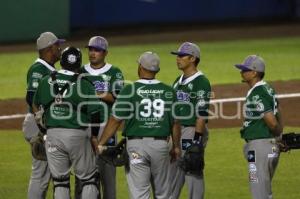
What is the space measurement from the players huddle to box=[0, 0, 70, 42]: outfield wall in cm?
1598

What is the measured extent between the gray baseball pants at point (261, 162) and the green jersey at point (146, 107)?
3.19 feet

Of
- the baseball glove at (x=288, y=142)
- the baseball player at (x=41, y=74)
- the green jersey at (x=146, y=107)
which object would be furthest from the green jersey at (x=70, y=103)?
the baseball glove at (x=288, y=142)

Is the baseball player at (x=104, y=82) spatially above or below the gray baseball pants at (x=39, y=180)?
above

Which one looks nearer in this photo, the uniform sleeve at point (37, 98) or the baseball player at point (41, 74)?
the uniform sleeve at point (37, 98)

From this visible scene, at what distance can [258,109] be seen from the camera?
1035 centimetres

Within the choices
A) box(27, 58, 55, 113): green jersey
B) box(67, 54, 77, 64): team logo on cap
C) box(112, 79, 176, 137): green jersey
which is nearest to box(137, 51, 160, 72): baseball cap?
box(112, 79, 176, 137): green jersey

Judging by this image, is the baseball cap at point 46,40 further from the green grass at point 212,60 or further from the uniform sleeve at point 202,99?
A: the green grass at point 212,60

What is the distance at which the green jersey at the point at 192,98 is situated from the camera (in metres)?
10.7

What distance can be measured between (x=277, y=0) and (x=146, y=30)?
441 cm

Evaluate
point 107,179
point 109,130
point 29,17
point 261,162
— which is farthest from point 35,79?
point 29,17

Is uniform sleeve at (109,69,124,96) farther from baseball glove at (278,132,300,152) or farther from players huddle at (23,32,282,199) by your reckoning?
baseball glove at (278,132,300,152)

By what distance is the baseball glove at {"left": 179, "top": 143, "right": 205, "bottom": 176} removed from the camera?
10.5 meters

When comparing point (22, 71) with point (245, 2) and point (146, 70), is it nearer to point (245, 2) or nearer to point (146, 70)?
point (245, 2)

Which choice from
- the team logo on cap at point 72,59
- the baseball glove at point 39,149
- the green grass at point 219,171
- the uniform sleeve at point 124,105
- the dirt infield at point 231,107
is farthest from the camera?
the dirt infield at point 231,107
